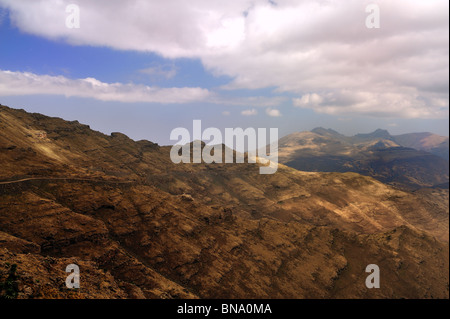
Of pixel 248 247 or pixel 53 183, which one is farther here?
pixel 248 247

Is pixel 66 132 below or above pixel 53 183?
above

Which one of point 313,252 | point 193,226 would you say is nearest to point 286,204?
point 313,252
